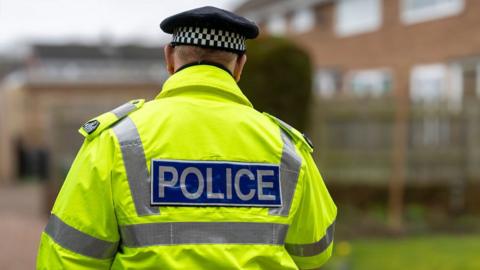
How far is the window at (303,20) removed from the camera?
26.7 m

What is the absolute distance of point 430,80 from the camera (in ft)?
67.3

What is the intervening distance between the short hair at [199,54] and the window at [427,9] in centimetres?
1720

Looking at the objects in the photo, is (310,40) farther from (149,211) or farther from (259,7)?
(149,211)

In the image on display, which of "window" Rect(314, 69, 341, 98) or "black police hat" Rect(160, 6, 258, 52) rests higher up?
"black police hat" Rect(160, 6, 258, 52)

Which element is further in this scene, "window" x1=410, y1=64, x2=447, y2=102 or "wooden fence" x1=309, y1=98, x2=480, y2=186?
"window" x1=410, y1=64, x2=447, y2=102

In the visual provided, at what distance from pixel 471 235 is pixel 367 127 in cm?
246

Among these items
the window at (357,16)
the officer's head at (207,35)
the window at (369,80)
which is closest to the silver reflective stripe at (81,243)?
the officer's head at (207,35)

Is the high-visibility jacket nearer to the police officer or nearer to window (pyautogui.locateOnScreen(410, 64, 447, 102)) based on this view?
the police officer

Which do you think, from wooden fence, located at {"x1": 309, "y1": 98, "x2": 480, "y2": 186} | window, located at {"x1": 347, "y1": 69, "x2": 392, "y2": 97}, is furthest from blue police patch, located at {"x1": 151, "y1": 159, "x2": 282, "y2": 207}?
window, located at {"x1": 347, "y1": 69, "x2": 392, "y2": 97}

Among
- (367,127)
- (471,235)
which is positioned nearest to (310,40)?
(367,127)

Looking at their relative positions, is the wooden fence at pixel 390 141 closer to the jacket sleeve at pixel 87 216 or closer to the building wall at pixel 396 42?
the building wall at pixel 396 42

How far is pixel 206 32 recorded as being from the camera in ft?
8.15

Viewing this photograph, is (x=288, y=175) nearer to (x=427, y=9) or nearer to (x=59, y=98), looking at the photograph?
(x=427, y=9)

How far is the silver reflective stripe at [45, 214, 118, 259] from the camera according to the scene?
2320 mm
